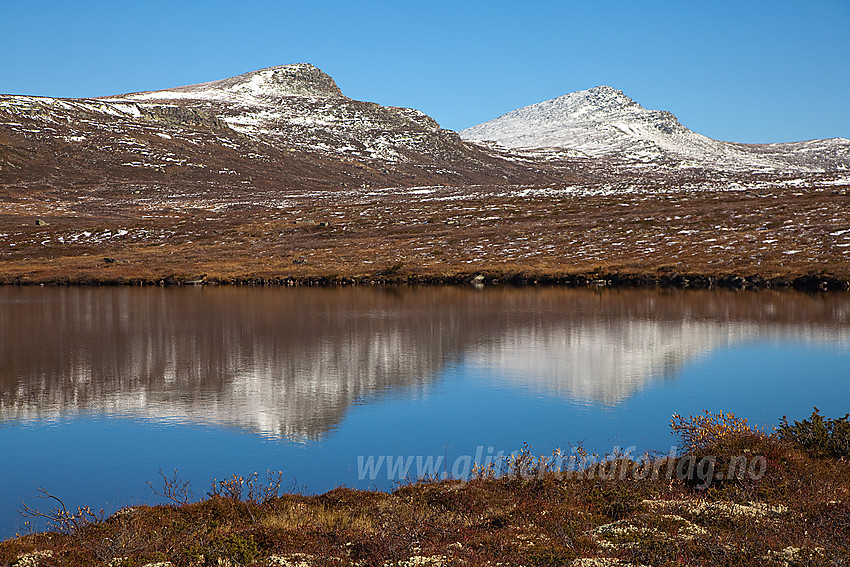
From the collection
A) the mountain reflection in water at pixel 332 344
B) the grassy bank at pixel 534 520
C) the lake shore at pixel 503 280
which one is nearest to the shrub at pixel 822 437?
the grassy bank at pixel 534 520

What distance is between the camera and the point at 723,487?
1244 cm

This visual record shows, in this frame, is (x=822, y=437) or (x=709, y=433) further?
(x=709, y=433)

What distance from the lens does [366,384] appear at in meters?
24.8

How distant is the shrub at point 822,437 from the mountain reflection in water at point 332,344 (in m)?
7.27

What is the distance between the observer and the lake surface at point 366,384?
16406 millimetres

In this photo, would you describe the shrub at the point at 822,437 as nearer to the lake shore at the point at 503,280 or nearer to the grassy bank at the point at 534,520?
the grassy bank at the point at 534,520

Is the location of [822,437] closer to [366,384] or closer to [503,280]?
[366,384]

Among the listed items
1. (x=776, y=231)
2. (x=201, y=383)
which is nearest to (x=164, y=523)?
(x=201, y=383)

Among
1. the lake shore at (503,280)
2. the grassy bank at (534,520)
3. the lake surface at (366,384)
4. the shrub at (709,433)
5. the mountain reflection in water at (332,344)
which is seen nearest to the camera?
the grassy bank at (534,520)

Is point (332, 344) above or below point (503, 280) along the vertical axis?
below

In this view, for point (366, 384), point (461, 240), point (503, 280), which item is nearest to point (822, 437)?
point (366, 384)

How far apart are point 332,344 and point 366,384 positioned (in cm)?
914

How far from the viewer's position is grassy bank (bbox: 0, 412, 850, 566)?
952cm

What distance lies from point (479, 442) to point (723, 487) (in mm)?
6181
